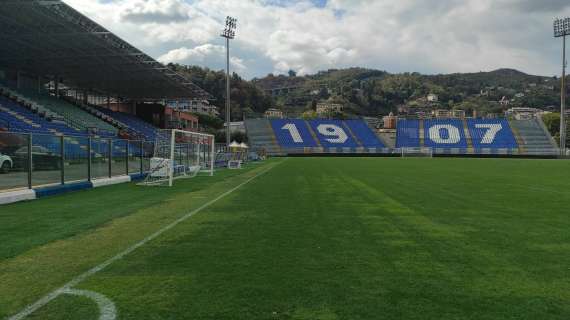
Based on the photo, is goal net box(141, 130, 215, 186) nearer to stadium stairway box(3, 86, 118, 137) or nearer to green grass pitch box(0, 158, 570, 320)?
green grass pitch box(0, 158, 570, 320)

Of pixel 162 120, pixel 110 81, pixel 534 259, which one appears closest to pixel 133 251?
pixel 534 259

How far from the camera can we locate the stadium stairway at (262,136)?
69.6 meters

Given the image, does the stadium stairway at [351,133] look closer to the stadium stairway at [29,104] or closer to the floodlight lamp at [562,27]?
the floodlight lamp at [562,27]

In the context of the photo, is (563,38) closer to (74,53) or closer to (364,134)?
(364,134)

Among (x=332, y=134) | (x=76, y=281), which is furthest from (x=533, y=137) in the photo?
(x=76, y=281)

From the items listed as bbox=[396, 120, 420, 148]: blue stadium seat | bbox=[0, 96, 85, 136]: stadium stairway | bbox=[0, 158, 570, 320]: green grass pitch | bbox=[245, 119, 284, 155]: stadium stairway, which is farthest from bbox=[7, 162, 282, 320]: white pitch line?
bbox=[396, 120, 420, 148]: blue stadium seat

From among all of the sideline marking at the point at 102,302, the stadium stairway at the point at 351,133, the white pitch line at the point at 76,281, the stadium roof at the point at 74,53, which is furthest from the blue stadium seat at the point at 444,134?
the sideline marking at the point at 102,302

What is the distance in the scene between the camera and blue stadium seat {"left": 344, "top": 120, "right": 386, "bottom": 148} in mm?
73438

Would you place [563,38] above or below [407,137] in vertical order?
above

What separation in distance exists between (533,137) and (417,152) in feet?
68.3

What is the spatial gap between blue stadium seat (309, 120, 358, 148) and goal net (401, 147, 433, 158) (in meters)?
8.19

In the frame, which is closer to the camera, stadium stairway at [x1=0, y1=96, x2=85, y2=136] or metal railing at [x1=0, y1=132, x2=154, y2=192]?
metal railing at [x1=0, y1=132, x2=154, y2=192]

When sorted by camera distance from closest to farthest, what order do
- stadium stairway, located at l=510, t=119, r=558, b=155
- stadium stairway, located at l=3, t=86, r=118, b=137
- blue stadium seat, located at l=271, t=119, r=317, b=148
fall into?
stadium stairway, located at l=3, t=86, r=118, b=137 < stadium stairway, located at l=510, t=119, r=558, b=155 < blue stadium seat, located at l=271, t=119, r=317, b=148

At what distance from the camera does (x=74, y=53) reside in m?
32.6
